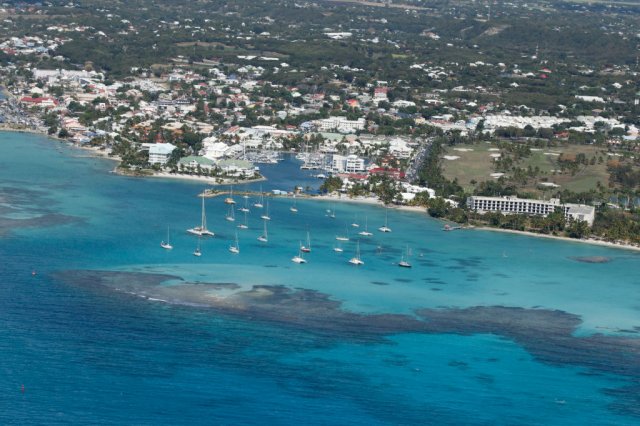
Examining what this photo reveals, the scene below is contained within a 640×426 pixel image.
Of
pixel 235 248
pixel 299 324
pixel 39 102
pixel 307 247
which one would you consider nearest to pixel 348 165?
pixel 307 247

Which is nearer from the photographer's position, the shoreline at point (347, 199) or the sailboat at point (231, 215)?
the sailboat at point (231, 215)

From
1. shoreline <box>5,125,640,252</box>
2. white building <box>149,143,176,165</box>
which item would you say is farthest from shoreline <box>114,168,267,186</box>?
white building <box>149,143,176,165</box>

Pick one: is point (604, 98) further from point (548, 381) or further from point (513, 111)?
point (548, 381)

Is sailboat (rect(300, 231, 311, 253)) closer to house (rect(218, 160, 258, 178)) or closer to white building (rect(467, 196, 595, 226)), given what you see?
white building (rect(467, 196, 595, 226))

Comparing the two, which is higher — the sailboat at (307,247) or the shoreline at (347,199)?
the shoreline at (347,199)

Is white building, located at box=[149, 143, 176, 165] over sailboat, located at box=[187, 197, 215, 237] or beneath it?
over

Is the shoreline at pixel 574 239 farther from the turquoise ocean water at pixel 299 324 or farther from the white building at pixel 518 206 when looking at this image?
the white building at pixel 518 206

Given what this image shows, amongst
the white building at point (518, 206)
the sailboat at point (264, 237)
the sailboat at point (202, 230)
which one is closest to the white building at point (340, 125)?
the white building at point (518, 206)
